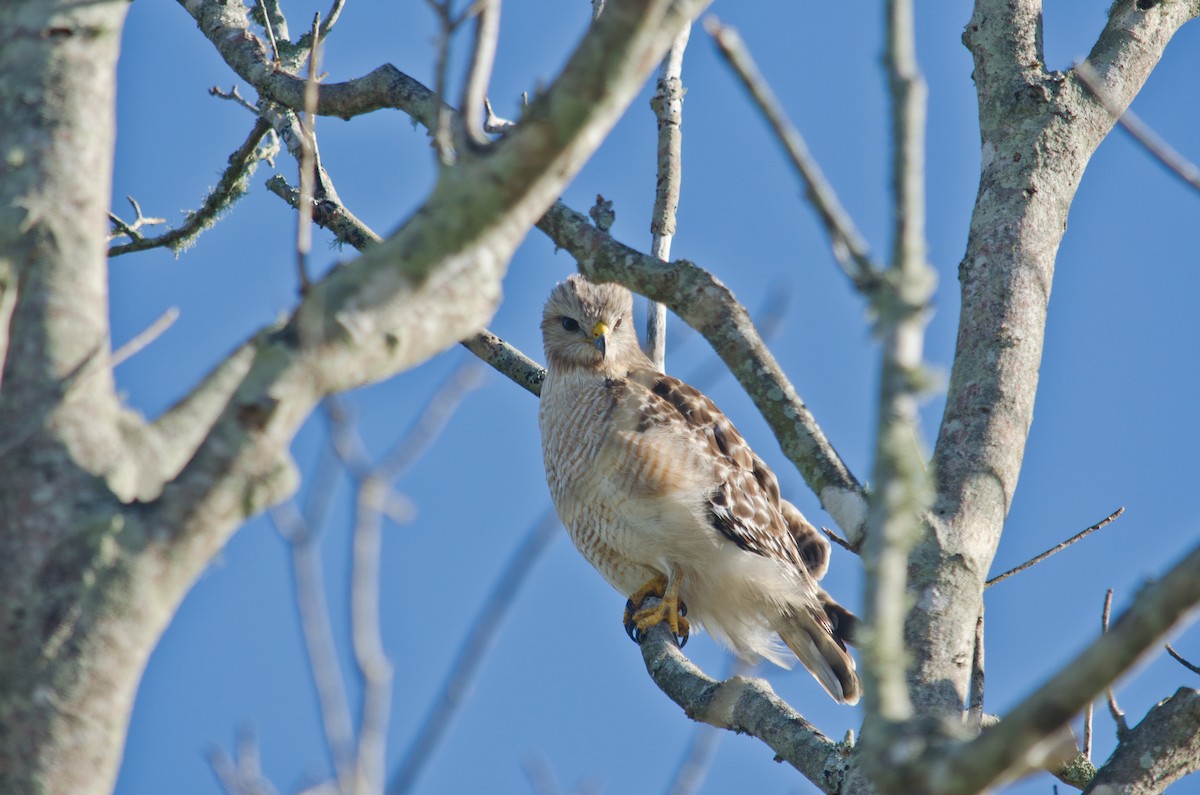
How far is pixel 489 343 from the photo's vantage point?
18.1 feet

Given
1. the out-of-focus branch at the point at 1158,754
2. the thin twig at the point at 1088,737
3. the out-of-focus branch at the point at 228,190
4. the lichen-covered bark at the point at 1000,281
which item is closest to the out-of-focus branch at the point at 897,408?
the lichen-covered bark at the point at 1000,281

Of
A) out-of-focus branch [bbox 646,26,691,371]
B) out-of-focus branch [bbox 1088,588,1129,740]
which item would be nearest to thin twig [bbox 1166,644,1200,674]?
out-of-focus branch [bbox 1088,588,1129,740]

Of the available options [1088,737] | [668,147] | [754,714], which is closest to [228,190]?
[668,147]

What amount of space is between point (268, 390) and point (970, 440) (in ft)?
6.37

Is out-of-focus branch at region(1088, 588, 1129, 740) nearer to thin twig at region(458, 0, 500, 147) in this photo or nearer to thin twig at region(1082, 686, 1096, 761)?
thin twig at region(1082, 686, 1096, 761)

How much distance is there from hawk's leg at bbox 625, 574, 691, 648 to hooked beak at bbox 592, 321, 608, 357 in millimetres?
1306

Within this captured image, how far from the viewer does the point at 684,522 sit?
19.1 feet

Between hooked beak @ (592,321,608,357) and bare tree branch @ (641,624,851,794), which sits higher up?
hooked beak @ (592,321,608,357)

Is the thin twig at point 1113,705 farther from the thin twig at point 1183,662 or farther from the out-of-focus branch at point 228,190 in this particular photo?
the out-of-focus branch at point 228,190

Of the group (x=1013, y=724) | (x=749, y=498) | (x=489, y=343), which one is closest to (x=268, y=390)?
(x=1013, y=724)

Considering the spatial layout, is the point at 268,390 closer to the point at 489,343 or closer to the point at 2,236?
the point at 2,236

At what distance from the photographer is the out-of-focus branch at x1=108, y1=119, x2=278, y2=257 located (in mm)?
4785

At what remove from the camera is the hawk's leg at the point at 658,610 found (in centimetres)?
568

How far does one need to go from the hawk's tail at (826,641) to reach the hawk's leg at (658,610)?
21.0 inches
